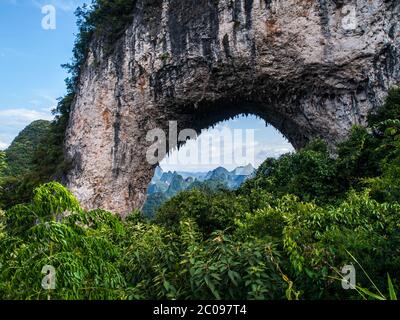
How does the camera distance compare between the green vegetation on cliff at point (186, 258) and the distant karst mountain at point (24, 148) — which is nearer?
the green vegetation on cliff at point (186, 258)

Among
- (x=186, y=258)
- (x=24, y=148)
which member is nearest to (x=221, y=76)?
(x=186, y=258)

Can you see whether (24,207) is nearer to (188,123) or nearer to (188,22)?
(188,22)

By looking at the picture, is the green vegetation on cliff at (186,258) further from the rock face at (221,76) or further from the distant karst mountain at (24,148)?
the distant karst mountain at (24,148)

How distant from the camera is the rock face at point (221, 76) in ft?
47.4

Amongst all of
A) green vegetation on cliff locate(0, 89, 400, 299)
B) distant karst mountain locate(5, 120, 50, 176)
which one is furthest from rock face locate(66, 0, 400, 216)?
green vegetation on cliff locate(0, 89, 400, 299)

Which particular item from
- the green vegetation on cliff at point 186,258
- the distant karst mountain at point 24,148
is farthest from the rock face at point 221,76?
the green vegetation on cliff at point 186,258

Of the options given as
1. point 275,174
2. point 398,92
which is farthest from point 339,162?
point 398,92

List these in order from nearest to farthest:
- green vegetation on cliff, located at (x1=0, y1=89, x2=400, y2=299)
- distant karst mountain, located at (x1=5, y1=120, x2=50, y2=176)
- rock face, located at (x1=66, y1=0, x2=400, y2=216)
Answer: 1. green vegetation on cliff, located at (x1=0, y1=89, x2=400, y2=299)
2. rock face, located at (x1=66, y1=0, x2=400, y2=216)
3. distant karst mountain, located at (x1=5, y1=120, x2=50, y2=176)

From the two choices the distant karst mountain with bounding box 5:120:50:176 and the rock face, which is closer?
the rock face

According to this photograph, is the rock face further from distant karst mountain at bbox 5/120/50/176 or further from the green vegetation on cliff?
the green vegetation on cliff

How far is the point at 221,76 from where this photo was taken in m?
16.4

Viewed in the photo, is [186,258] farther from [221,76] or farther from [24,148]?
[24,148]

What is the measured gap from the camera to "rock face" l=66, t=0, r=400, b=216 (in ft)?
47.4

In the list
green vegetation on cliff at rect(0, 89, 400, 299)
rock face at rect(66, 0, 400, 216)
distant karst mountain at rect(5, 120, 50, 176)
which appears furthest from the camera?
distant karst mountain at rect(5, 120, 50, 176)
